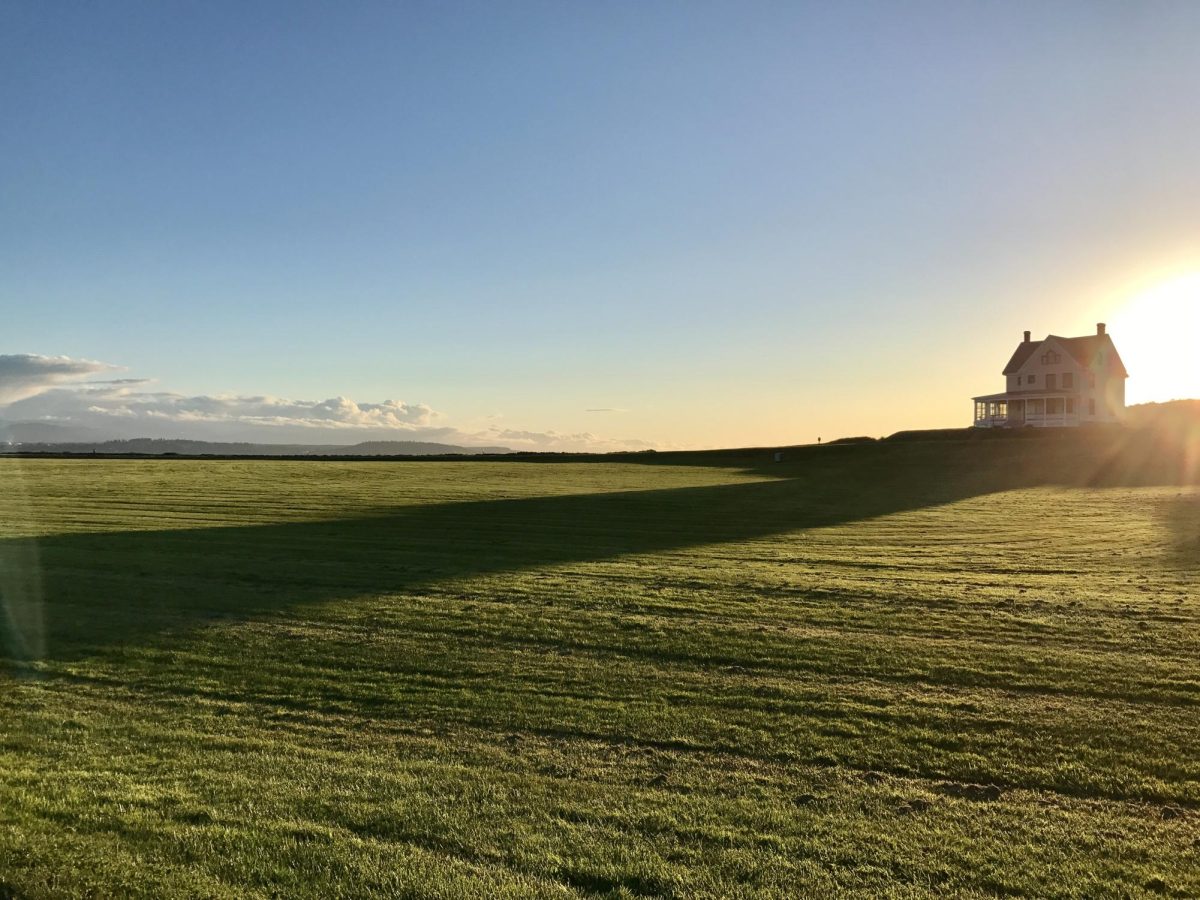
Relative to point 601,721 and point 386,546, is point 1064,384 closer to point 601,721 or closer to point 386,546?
point 386,546

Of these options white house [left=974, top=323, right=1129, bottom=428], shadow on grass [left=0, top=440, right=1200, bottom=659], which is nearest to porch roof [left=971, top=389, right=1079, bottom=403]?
white house [left=974, top=323, right=1129, bottom=428]

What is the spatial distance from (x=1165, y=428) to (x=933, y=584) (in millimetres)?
49684

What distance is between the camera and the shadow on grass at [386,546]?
1484 cm

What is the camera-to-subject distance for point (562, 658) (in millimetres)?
11242

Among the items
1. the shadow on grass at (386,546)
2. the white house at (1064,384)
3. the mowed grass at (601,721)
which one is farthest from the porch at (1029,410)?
the mowed grass at (601,721)

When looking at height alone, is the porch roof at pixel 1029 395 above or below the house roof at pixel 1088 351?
below

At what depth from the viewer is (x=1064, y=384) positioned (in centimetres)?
6725

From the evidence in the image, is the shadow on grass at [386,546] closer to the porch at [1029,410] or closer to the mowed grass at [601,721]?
the mowed grass at [601,721]

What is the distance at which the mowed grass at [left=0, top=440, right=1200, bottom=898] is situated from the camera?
5.80 metres

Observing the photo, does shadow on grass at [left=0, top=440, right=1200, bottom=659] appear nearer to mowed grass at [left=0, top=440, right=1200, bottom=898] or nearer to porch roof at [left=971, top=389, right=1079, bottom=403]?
mowed grass at [left=0, top=440, right=1200, bottom=898]

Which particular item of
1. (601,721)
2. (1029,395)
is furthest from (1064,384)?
(601,721)

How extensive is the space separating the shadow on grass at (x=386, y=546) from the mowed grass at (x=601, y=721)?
166mm

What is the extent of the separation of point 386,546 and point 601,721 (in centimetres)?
1515

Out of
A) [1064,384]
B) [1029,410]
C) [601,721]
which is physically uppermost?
[1064,384]
